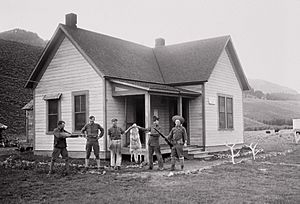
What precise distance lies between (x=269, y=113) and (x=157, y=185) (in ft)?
177

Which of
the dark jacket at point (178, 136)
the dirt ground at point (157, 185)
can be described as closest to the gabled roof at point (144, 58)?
the dark jacket at point (178, 136)

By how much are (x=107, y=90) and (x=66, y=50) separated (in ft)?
10.4

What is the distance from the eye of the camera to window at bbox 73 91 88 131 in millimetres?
17233

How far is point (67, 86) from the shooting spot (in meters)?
18.0

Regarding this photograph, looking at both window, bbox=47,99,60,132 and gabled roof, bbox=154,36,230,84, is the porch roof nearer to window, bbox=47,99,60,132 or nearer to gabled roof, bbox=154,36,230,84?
gabled roof, bbox=154,36,230,84

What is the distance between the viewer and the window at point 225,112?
20.8 metres

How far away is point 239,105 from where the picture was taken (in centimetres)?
2298

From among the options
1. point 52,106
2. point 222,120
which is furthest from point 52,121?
point 222,120

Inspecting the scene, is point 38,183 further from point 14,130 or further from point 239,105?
point 14,130

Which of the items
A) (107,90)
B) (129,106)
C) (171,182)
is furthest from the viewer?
(129,106)

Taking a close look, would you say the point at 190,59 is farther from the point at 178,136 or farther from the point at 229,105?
the point at 178,136

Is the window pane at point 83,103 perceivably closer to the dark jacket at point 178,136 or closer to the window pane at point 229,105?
the dark jacket at point 178,136

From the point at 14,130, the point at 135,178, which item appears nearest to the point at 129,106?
the point at 135,178

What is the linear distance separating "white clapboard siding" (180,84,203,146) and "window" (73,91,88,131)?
210 inches
